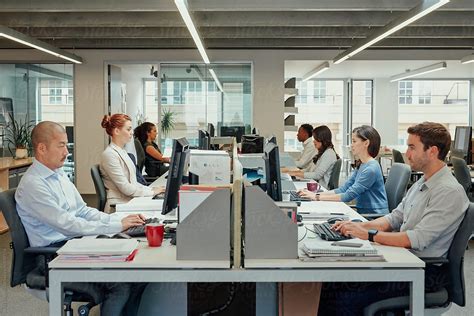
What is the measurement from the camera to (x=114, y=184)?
481cm

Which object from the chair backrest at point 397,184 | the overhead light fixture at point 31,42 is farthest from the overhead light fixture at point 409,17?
the overhead light fixture at point 31,42

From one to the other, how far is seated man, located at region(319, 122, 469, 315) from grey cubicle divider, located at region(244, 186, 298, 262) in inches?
20.6

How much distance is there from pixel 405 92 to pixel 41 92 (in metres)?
9.76

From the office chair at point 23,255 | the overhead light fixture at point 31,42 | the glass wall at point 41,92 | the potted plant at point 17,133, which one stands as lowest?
the office chair at point 23,255

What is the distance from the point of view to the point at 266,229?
2471mm

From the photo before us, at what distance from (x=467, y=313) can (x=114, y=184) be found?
2894 mm

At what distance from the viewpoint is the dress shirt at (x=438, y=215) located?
107 inches

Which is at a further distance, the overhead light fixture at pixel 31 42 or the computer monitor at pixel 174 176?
the overhead light fixture at pixel 31 42

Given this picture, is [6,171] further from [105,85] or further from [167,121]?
[167,121]

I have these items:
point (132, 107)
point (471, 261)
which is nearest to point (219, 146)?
point (471, 261)

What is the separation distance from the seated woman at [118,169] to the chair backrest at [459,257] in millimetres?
2616

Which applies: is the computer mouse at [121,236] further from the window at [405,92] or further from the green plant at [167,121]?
the window at [405,92]

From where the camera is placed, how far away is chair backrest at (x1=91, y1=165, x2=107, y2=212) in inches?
184

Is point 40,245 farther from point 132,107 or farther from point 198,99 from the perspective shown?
point 132,107
